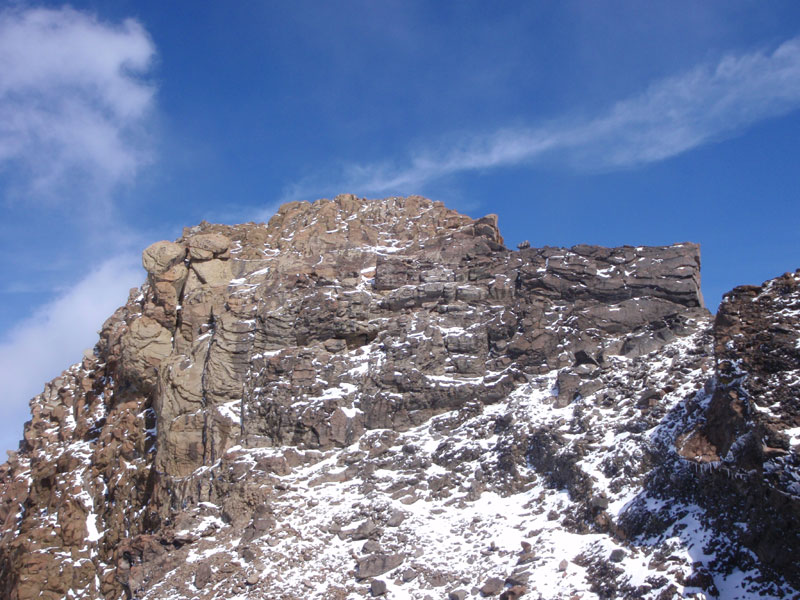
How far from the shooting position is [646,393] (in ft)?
94.4

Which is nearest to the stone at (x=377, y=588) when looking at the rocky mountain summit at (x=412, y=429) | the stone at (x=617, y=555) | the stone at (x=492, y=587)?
the rocky mountain summit at (x=412, y=429)

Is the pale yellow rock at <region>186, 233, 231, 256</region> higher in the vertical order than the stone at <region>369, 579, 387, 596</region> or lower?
higher

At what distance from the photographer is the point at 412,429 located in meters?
34.2

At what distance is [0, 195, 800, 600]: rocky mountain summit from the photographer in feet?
71.3

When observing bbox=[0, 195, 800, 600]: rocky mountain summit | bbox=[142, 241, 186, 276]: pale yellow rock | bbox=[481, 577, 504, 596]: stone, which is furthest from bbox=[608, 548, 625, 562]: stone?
bbox=[142, 241, 186, 276]: pale yellow rock

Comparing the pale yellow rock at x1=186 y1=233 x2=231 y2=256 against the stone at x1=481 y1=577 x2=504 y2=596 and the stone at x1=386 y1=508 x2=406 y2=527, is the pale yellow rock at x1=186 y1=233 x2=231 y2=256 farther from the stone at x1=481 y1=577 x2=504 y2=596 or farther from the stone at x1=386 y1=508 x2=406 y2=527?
the stone at x1=481 y1=577 x2=504 y2=596

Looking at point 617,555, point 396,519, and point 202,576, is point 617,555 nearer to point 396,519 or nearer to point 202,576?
point 396,519

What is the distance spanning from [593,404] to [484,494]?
6243 millimetres

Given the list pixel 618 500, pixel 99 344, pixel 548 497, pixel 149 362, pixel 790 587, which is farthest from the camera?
pixel 99 344

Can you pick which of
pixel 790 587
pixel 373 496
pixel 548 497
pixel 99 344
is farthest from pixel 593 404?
pixel 99 344

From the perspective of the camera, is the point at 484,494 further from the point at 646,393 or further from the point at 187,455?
the point at 187,455

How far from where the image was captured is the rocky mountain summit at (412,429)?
21.7 m

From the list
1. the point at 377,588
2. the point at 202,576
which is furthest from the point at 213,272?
the point at 377,588

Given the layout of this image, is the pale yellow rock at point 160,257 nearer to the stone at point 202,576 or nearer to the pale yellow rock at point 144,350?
the pale yellow rock at point 144,350
